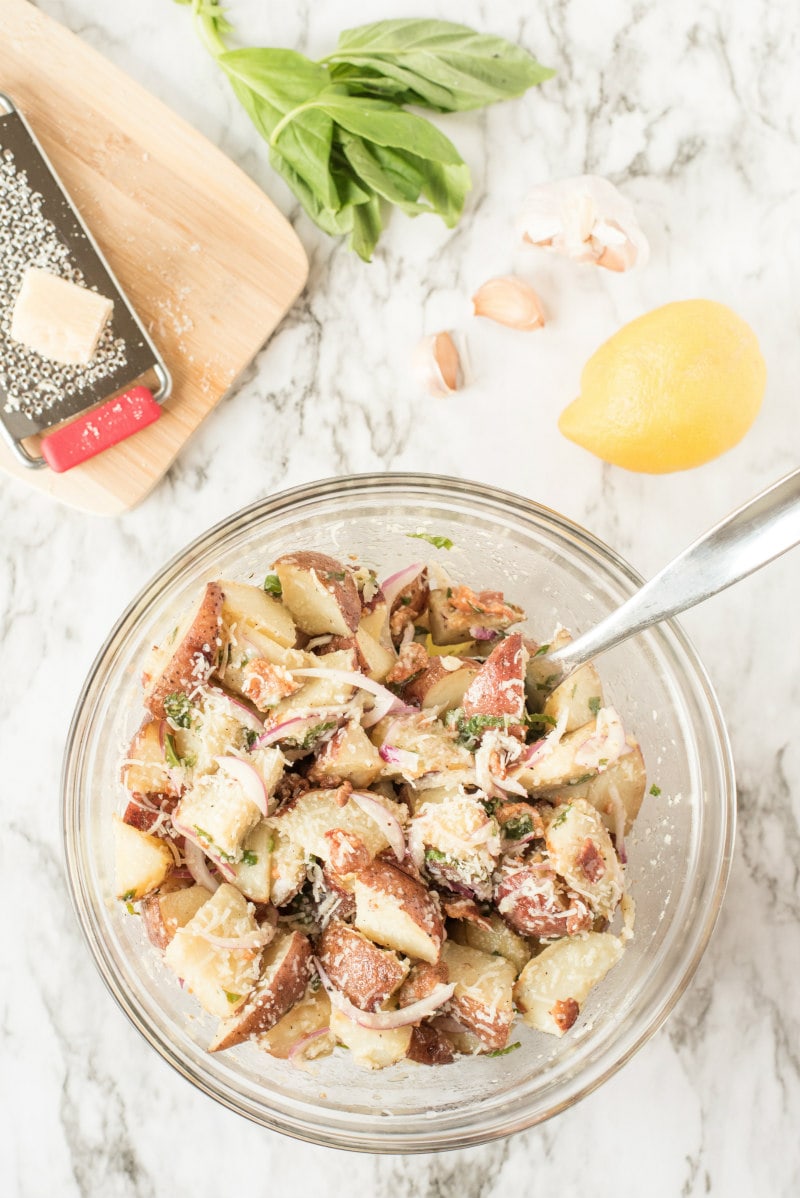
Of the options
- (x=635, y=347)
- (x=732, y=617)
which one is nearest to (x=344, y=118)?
(x=635, y=347)

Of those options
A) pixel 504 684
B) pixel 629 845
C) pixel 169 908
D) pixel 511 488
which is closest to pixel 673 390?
pixel 511 488

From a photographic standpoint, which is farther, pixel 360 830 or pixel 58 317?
pixel 58 317

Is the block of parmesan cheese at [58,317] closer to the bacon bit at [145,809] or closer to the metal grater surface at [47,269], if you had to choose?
the metal grater surface at [47,269]

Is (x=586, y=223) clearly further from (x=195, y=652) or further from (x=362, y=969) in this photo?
(x=362, y=969)

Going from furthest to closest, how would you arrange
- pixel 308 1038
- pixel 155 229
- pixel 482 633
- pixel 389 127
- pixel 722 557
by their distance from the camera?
pixel 155 229
pixel 389 127
pixel 482 633
pixel 308 1038
pixel 722 557

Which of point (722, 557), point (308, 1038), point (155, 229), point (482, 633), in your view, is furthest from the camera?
point (155, 229)

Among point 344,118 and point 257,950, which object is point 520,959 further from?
point 344,118

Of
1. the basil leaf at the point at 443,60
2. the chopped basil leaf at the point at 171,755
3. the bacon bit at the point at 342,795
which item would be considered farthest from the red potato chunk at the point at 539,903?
the basil leaf at the point at 443,60
